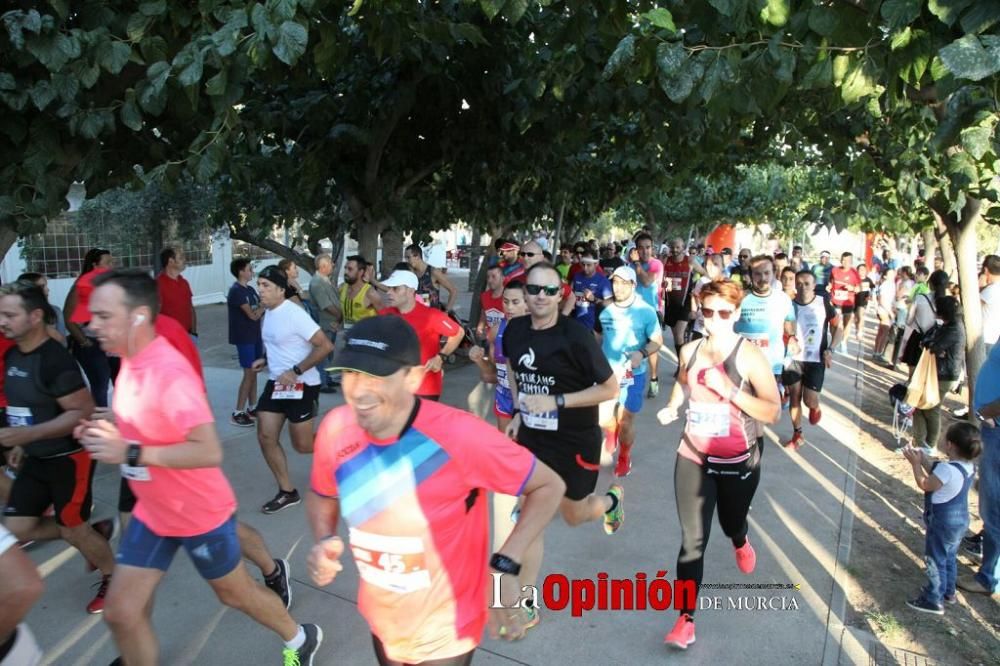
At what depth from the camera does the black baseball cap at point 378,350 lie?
6.88 ft

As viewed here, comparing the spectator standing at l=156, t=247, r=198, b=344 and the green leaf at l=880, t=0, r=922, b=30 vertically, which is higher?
the green leaf at l=880, t=0, r=922, b=30

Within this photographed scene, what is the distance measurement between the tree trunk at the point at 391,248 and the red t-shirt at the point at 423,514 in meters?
7.63

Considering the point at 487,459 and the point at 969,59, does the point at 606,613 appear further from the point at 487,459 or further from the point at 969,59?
the point at 969,59

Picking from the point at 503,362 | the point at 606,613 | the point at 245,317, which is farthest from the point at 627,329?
the point at 245,317

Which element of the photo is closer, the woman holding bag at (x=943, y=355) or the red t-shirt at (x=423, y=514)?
the red t-shirt at (x=423, y=514)

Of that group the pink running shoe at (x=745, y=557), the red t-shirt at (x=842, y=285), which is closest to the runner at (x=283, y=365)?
the pink running shoe at (x=745, y=557)

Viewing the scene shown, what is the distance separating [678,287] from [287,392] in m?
7.14

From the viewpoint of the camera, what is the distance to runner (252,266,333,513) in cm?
518

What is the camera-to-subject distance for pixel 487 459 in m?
2.21

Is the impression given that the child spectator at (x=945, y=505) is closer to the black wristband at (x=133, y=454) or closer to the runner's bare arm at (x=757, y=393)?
the runner's bare arm at (x=757, y=393)

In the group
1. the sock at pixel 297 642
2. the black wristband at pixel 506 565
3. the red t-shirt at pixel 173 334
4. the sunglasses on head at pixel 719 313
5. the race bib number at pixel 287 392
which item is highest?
the sunglasses on head at pixel 719 313

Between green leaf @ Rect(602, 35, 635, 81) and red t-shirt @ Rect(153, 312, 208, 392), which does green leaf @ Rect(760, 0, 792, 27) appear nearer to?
green leaf @ Rect(602, 35, 635, 81)

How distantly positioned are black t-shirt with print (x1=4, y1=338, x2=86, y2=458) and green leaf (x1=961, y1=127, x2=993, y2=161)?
14.0ft

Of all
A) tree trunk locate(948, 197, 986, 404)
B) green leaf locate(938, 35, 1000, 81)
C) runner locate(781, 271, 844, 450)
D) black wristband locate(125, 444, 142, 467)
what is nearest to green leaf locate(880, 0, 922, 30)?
green leaf locate(938, 35, 1000, 81)
